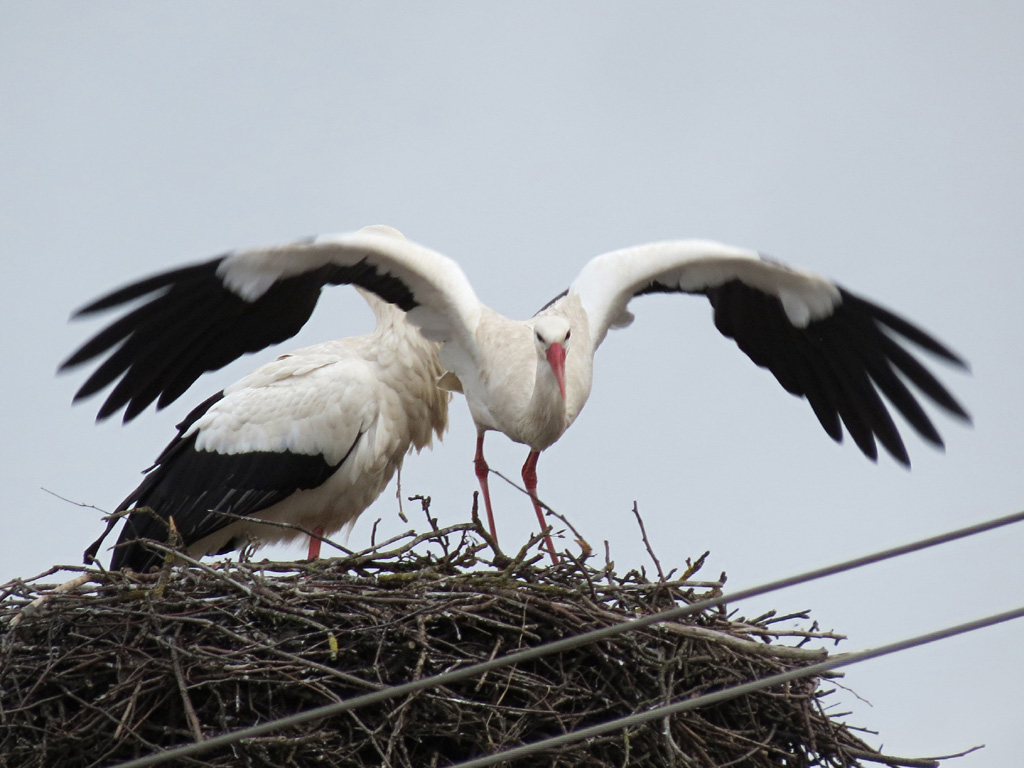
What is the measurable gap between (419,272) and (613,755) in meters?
2.35

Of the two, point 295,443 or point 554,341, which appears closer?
point 554,341

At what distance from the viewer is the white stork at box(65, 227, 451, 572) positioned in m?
6.57

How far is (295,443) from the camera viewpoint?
6.55 metres

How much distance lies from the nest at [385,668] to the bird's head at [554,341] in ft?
3.06

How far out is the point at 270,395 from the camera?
670 cm

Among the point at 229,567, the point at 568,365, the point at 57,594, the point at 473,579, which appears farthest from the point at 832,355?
the point at 57,594

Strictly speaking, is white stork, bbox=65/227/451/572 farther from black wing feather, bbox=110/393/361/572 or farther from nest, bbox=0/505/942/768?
nest, bbox=0/505/942/768

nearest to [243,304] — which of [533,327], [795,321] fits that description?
[533,327]

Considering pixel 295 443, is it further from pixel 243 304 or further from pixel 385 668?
pixel 385 668

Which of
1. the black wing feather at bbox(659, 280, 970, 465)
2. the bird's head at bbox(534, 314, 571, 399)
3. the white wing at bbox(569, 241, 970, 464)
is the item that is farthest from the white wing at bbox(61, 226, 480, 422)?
the black wing feather at bbox(659, 280, 970, 465)

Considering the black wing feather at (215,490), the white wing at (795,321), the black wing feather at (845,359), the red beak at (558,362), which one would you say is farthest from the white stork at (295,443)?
the black wing feather at (845,359)

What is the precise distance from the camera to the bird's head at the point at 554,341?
588 centimetres

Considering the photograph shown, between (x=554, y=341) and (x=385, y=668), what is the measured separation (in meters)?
1.66

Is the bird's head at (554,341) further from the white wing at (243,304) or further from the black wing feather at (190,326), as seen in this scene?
the black wing feather at (190,326)
